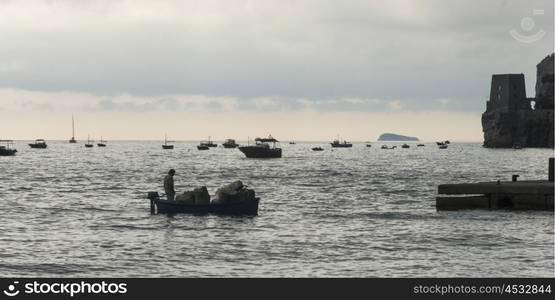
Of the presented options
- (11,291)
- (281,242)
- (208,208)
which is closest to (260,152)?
(208,208)

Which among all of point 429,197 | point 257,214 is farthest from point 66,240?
point 429,197

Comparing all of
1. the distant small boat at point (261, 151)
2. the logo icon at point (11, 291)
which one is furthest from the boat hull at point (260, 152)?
the logo icon at point (11, 291)

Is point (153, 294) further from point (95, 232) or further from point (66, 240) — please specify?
point (95, 232)

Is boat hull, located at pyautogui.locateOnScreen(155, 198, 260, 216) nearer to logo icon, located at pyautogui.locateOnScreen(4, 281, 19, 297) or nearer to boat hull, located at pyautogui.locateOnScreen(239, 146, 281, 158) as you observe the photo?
logo icon, located at pyautogui.locateOnScreen(4, 281, 19, 297)

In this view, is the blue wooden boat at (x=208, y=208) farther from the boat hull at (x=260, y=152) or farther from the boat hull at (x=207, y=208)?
the boat hull at (x=260, y=152)

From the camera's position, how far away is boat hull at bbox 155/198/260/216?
40.4 metres

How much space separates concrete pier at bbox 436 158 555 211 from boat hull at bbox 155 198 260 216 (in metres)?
11.4

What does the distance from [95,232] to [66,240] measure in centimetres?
314

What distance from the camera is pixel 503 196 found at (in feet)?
140

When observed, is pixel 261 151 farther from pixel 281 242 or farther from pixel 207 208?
pixel 281 242

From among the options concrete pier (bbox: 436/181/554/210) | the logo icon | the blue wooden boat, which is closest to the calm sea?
the blue wooden boat

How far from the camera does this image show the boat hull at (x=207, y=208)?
4041 cm

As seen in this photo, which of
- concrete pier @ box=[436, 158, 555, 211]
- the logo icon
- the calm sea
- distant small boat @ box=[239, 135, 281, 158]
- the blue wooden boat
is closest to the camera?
the logo icon

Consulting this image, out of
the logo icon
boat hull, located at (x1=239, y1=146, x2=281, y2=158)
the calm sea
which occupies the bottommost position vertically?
the calm sea
